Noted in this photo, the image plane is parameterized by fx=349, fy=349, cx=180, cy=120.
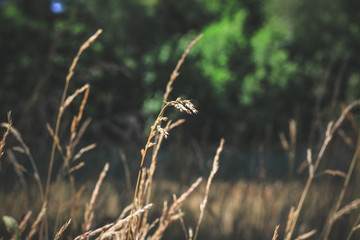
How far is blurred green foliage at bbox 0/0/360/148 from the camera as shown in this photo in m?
6.69

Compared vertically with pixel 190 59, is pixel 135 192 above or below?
above

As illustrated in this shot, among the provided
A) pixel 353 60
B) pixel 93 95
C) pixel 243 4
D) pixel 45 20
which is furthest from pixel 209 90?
pixel 353 60

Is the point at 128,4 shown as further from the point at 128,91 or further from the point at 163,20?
the point at 128,91

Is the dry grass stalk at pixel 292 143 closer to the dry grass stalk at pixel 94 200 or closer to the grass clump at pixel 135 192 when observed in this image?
the grass clump at pixel 135 192

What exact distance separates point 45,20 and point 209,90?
4390 mm

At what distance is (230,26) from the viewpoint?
398 inches

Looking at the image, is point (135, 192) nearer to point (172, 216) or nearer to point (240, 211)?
point (172, 216)

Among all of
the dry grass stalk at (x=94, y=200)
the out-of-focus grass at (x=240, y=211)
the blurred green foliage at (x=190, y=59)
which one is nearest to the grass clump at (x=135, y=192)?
the dry grass stalk at (x=94, y=200)

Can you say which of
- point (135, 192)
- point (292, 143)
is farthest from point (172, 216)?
point (292, 143)

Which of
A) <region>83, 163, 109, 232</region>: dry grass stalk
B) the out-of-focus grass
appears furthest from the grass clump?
the out-of-focus grass

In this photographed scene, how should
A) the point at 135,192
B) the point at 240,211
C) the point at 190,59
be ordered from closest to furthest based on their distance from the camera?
the point at 135,192 < the point at 240,211 < the point at 190,59

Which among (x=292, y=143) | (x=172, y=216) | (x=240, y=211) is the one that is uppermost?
(x=172, y=216)

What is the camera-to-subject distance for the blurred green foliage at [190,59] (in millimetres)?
6691

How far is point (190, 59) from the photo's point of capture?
9383 mm
